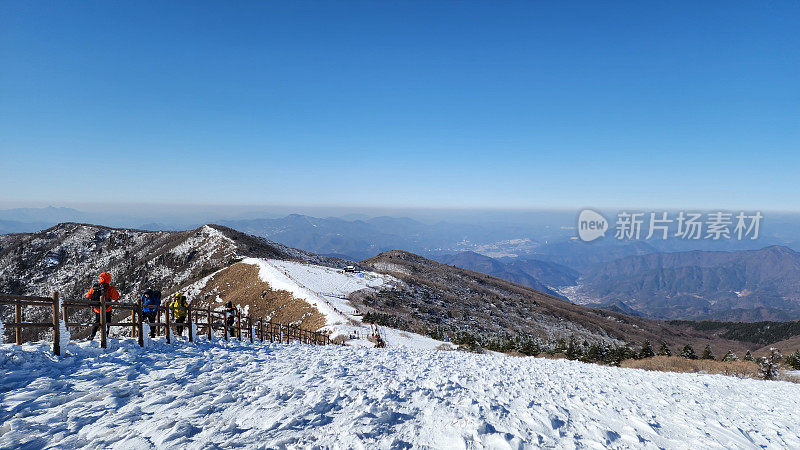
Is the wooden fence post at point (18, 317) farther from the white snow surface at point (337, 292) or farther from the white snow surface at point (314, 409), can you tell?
the white snow surface at point (337, 292)

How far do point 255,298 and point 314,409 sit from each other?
4295 centimetres

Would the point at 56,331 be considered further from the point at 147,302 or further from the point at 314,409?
the point at 314,409

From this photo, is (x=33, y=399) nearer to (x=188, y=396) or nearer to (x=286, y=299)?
(x=188, y=396)

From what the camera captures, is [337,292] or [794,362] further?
[337,292]

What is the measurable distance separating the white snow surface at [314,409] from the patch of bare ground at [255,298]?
90.3ft

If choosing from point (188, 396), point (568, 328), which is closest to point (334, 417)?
point (188, 396)

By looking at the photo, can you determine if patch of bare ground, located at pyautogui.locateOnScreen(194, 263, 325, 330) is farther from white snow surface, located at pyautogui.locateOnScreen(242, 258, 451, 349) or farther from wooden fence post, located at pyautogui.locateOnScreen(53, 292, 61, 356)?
wooden fence post, located at pyautogui.locateOnScreen(53, 292, 61, 356)

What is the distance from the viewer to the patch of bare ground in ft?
129

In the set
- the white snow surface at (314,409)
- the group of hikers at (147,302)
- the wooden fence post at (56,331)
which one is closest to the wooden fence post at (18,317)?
the white snow surface at (314,409)

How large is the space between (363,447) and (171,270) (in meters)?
82.7

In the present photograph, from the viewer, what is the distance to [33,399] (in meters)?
6.34

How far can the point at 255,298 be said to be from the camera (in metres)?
45.3

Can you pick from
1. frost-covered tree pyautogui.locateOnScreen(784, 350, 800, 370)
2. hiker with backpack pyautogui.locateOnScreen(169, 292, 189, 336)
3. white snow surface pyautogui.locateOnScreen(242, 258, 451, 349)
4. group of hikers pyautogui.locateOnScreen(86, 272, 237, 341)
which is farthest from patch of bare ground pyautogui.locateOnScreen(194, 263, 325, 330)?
frost-covered tree pyautogui.locateOnScreen(784, 350, 800, 370)

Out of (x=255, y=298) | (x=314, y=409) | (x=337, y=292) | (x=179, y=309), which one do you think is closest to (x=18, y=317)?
(x=179, y=309)
